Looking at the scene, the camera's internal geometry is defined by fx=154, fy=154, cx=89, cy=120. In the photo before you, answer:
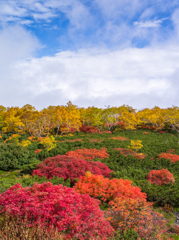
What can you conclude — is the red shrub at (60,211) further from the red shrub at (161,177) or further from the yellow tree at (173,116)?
the yellow tree at (173,116)

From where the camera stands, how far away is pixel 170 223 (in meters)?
6.98

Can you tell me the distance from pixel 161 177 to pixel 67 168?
266 inches

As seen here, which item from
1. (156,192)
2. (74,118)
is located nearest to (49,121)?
(74,118)

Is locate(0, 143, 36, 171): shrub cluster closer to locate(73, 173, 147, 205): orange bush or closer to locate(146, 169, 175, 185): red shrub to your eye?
locate(73, 173, 147, 205): orange bush

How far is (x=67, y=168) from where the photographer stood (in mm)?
10984

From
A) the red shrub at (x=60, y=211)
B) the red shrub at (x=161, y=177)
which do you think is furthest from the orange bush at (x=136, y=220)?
the red shrub at (x=161, y=177)

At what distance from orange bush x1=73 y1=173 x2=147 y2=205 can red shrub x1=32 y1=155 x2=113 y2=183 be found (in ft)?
6.63

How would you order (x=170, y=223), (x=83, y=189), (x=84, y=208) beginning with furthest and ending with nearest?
1. (x=83, y=189)
2. (x=170, y=223)
3. (x=84, y=208)

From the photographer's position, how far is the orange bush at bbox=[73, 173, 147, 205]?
7750 mm

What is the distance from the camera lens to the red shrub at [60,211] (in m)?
4.57

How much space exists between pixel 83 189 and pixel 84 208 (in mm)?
2716

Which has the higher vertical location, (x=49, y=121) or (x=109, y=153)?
(x=49, y=121)

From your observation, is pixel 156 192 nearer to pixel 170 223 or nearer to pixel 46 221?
pixel 170 223

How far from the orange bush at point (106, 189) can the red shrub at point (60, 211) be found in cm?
238
